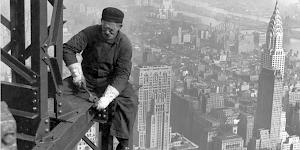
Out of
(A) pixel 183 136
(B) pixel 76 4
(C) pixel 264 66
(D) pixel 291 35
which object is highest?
(B) pixel 76 4

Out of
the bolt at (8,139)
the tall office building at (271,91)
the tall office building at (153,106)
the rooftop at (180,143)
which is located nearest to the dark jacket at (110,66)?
the bolt at (8,139)

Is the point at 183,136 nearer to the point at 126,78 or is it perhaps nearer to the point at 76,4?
the point at 76,4

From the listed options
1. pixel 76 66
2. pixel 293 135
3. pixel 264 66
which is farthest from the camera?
pixel 264 66

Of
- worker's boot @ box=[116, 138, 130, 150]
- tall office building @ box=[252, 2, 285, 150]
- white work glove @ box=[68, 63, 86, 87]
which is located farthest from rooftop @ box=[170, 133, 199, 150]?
white work glove @ box=[68, 63, 86, 87]

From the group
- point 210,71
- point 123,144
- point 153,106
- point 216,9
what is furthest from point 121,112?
point 216,9

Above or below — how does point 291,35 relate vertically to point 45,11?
below

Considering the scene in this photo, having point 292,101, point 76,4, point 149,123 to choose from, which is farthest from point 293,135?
point 76,4
